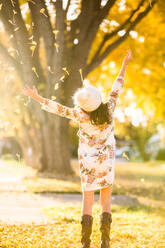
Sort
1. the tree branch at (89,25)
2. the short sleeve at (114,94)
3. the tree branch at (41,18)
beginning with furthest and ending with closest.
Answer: the tree branch at (89,25), the tree branch at (41,18), the short sleeve at (114,94)

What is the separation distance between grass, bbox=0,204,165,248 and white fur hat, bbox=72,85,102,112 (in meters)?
1.66

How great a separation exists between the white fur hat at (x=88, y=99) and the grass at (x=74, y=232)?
1665 millimetres

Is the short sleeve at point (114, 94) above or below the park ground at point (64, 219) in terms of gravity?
above

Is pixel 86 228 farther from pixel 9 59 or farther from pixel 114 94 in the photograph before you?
pixel 9 59

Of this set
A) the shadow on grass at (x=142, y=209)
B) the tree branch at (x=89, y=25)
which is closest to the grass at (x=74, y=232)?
the shadow on grass at (x=142, y=209)

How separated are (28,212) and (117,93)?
3220 millimetres

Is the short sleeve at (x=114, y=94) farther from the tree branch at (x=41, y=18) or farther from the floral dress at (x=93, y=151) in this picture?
the tree branch at (x=41, y=18)

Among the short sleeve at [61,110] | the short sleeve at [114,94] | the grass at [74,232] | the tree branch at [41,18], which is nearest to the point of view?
the short sleeve at [61,110]

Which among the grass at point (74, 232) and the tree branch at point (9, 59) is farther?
the tree branch at point (9, 59)

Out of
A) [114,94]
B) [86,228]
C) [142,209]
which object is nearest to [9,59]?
[142,209]

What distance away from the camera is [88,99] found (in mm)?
4562

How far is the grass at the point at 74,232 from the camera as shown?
16.9 feet

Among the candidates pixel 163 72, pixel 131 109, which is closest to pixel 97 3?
pixel 163 72

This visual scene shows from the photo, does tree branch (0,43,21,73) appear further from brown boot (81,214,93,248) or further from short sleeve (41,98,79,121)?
brown boot (81,214,93,248)
